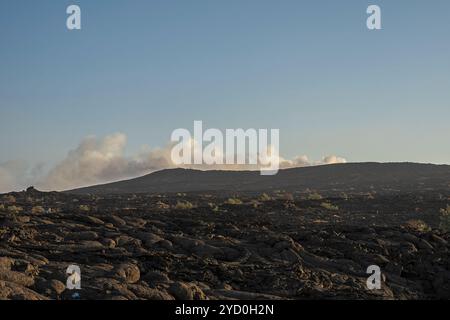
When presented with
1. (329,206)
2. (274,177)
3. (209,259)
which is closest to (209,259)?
(209,259)

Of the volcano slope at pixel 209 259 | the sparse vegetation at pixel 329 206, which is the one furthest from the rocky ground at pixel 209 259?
the sparse vegetation at pixel 329 206

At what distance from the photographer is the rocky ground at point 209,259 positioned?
428 inches

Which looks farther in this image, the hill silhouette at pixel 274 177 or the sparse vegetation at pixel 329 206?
the hill silhouette at pixel 274 177

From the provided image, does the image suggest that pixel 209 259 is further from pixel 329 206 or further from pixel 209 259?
pixel 329 206

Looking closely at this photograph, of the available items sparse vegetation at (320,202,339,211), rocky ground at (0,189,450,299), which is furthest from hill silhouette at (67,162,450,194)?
rocky ground at (0,189,450,299)

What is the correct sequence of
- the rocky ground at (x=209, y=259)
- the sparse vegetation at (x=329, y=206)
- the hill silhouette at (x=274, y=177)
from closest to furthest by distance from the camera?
the rocky ground at (x=209, y=259) → the sparse vegetation at (x=329, y=206) → the hill silhouette at (x=274, y=177)

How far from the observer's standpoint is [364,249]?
16.2 metres

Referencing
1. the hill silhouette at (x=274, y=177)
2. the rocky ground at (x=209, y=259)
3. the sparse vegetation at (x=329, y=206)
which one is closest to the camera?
the rocky ground at (x=209, y=259)

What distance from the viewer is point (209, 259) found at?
46.3 feet

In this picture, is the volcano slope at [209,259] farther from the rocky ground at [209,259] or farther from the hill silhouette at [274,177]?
the hill silhouette at [274,177]
